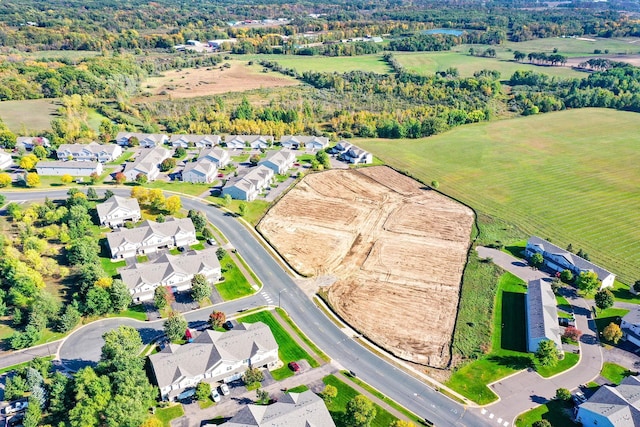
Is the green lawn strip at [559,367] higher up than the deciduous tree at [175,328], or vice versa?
the deciduous tree at [175,328]

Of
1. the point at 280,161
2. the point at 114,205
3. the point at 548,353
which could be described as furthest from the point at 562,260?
the point at 114,205

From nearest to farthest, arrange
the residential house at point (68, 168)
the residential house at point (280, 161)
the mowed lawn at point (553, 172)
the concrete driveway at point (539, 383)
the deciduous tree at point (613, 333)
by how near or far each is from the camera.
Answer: the concrete driveway at point (539, 383) < the deciduous tree at point (613, 333) < the mowed lawn at point (553, 172) < the residential house at point (68, 168) < the residential house at point (280, 161)

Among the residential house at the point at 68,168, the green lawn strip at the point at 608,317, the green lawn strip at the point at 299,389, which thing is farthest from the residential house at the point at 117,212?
the green lawn strip at the point at 608,317

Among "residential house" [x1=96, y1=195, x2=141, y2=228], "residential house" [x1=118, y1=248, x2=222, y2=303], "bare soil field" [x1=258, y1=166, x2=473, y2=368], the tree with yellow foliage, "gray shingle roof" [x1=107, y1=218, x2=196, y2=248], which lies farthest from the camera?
the tree with yellow foliage

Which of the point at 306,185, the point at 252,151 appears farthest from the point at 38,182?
the point at 306,185

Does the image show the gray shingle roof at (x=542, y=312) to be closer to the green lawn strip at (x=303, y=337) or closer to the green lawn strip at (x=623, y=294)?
the green lawn strip at (x=623, y=294)

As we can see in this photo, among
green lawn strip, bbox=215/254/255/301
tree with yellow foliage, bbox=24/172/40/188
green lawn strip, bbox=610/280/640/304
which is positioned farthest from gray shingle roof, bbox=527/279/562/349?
tree with yellow foliage, bbox=24/172/40/188

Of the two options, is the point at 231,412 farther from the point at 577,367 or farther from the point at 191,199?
the point at 191,199

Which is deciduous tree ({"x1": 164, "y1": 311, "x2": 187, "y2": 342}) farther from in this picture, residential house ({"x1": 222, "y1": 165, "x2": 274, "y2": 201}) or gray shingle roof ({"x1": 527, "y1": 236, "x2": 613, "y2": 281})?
gray shingle roof ({"x1": 527, "y1": 236, "x2": 613, "y2": 281})
